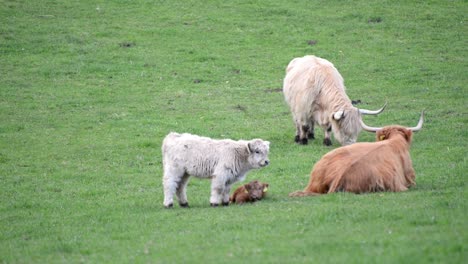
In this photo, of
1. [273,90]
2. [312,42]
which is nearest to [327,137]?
[273,90]

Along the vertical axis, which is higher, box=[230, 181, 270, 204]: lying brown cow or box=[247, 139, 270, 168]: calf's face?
box=[247, 139, 270, 168]: calf's face

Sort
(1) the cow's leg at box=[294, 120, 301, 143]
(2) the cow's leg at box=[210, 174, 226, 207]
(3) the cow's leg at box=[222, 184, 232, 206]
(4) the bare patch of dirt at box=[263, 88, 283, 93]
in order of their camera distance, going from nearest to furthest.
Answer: (2) the cow's leg at box=[210, 174, 226, 207]
(3) the cow's leg at box=[222, 184, 232, 206]
(1) the cow's leg at box=[294, 120, 301, 143]
(4) the bare patch of dirt at box=[263, 88, 283, 93]

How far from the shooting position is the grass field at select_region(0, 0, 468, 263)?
1050 centimetres

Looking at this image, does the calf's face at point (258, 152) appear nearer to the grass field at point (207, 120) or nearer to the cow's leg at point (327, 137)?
the grass field at point (207, 120)

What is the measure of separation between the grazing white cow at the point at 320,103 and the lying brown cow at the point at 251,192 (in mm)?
5177

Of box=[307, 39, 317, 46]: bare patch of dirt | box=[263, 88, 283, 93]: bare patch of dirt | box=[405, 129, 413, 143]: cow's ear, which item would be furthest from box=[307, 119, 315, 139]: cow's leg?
box=[307, 39, 317, 46]: bare patch of dirt

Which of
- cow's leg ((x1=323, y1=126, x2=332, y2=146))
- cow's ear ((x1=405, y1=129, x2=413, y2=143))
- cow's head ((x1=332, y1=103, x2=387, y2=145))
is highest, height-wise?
cow's ear ((x1=405, y1=129, x2=413, y2=143))

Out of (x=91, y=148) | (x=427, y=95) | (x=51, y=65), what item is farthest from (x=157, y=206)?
(x=51, y=65)

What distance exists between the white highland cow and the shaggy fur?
106 cm

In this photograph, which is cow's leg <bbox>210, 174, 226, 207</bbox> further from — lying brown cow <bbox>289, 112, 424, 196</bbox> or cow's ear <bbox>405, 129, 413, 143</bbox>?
cow's ear <bbox>405, 129, 413, 143</bbox>

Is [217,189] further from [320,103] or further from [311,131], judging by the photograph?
[311,131]

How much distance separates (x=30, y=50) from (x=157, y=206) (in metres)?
17.3

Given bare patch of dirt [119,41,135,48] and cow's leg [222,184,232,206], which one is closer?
cow's leg [222,184,232,206]

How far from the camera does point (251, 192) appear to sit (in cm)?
1327
